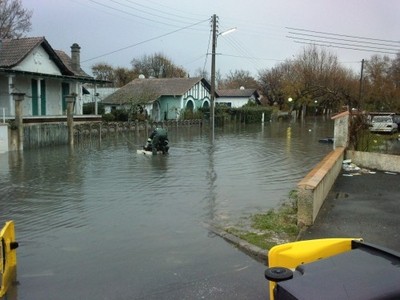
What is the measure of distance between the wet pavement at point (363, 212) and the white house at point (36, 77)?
74.7 ft

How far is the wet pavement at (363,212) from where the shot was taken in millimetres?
7070

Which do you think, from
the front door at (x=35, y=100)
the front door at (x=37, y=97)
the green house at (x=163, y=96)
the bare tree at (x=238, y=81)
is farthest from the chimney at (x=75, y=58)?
the bare tree at (x=238, y=81)

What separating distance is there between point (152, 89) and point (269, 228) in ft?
155

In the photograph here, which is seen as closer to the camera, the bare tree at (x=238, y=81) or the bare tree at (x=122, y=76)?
the bare tree at (x=122, y=76)

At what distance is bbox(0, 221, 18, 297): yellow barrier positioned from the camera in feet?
17.3

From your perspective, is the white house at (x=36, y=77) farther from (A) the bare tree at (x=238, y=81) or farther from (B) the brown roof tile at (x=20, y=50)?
(A) the bare tree at (x=238, y=81)

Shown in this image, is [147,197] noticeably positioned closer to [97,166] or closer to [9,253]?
[9,253]

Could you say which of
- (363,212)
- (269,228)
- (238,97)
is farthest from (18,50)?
(238,97)

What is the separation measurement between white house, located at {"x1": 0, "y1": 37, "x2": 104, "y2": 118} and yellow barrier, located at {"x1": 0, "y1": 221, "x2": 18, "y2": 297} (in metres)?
24.4

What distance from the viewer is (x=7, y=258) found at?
546 centimetres

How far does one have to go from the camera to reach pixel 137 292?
208 inches

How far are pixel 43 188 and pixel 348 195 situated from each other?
304 inches

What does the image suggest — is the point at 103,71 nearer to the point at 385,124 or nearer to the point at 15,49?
the point at 15,49

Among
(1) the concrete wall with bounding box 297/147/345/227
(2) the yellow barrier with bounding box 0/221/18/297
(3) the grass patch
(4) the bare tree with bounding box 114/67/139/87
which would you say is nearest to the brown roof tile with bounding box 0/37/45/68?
(3) the grass patch
